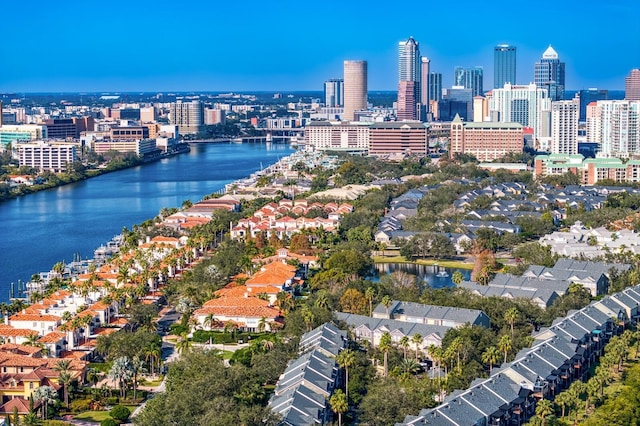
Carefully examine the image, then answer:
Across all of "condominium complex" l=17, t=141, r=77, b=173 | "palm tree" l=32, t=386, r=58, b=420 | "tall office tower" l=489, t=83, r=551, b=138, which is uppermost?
"tall office tower" l=489, t=83, r=551, b=138

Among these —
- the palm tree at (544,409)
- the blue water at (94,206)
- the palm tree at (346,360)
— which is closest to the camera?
the palm tree at (544,409)

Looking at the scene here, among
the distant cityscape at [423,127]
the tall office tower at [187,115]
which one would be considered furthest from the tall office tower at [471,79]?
the tall office tower at [187,115]

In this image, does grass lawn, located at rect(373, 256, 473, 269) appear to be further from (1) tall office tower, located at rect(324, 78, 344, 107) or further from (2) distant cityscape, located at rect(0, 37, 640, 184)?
(1) tall office tower, located at rect(324, 78, 344, 107)

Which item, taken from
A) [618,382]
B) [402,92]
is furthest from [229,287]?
[402,92]

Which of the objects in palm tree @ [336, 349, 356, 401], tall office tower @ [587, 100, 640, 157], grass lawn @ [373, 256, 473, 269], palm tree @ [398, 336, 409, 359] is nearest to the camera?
palm tree @ [336, 349, 356, 401]

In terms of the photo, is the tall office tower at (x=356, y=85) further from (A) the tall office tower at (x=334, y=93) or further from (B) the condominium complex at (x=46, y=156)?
(B) the condominium complex at (x=46, y=156)

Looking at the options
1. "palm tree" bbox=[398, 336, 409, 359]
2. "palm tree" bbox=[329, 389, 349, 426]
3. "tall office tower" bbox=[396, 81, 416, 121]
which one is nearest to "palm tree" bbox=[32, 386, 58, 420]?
"palm tree" bbox=[329, 389, 349, 426]

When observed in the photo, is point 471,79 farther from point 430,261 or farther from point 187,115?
point 430,261
